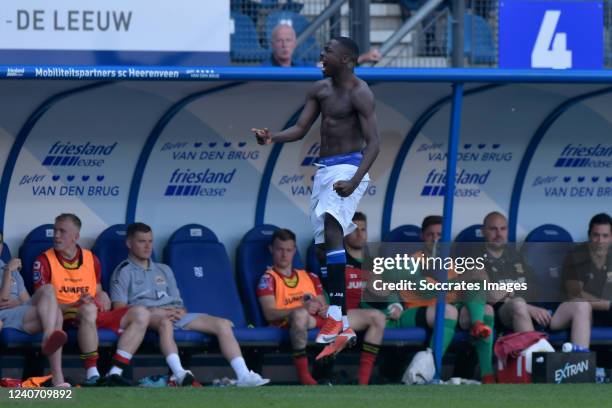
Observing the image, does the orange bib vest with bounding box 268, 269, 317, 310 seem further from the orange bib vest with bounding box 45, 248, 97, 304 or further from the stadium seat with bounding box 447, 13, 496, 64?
the stadium seat with bounding box 447, 13, 496, 64

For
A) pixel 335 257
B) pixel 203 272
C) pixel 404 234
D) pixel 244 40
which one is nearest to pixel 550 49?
pixel 404 234

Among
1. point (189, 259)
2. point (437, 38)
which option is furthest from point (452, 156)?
point (437, 38)

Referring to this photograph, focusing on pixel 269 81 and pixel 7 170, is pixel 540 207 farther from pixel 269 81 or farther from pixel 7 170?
pixel 7 170

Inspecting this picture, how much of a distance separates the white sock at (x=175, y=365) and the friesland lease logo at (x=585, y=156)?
3.55 meters

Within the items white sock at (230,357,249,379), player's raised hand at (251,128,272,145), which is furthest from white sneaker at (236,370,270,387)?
player's raised hand at (251,128,272,145)

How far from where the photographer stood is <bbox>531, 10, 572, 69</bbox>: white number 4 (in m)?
12.0

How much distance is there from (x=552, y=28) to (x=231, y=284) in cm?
325

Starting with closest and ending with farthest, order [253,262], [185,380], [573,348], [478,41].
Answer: [185,380] < [573,348] < [253,262] < [478,41]

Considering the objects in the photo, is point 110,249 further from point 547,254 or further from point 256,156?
point 547,254

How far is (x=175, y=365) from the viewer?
9.78m

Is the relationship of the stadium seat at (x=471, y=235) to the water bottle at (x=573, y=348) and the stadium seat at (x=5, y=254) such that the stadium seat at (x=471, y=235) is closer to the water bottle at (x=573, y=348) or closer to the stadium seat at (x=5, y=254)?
the water bottle at (x=573, y=348)

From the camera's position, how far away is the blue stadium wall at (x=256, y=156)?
422 inches

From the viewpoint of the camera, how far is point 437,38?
12953 mm

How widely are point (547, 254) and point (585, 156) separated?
876 millimetres
